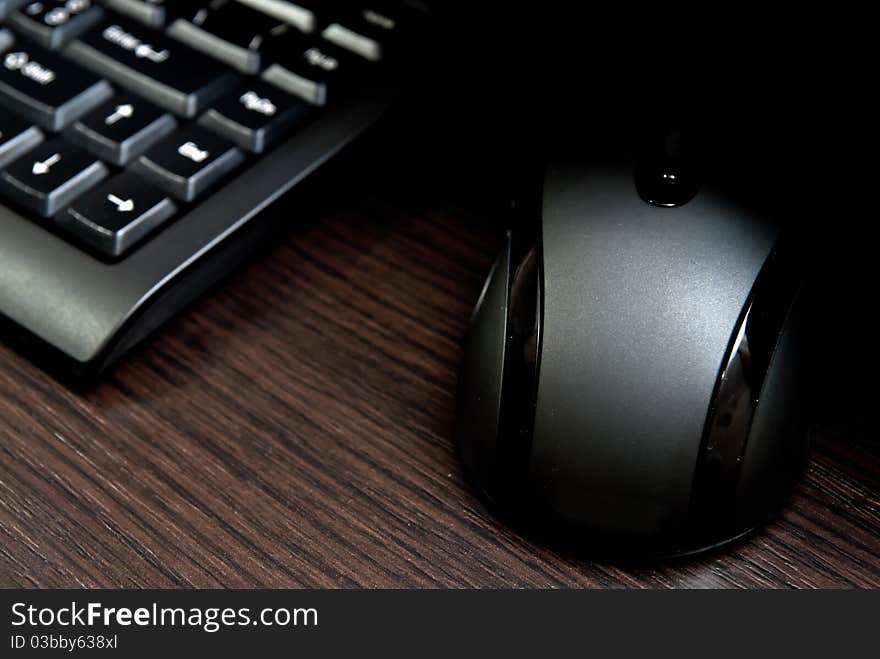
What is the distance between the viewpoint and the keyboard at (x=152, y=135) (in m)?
0.34

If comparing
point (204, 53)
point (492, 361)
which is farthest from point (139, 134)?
point (492, 361)

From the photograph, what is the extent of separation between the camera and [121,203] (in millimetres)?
345

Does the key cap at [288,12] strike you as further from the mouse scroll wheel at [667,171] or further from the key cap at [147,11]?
the mouse scroll wheel at [667,171]

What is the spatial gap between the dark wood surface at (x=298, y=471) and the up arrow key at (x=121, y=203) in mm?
43

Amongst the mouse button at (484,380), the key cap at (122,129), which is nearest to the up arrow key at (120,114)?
the key cap at (122,129)

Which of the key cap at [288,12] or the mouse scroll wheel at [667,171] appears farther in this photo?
the key cap at [288,12]

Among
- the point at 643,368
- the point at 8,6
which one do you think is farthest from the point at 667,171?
the point at 8,6

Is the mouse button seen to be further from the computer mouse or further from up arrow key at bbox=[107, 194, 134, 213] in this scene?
up arrow key at bbox=[107, 194, 134, 213]

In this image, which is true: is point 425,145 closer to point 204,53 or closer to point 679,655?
point 204,53

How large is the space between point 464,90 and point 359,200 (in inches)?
2.6

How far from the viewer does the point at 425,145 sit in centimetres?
43

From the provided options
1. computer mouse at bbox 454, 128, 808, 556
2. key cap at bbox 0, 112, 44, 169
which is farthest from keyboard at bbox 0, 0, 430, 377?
computer mouse at bbox 454, 128, 808, 556

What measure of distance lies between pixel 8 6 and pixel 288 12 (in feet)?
0.38

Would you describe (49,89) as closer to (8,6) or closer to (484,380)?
(8,6)
